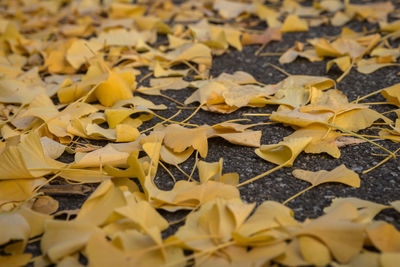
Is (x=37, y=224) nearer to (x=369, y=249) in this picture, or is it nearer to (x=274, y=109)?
(x=369, y=249)

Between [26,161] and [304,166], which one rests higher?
[26,161]

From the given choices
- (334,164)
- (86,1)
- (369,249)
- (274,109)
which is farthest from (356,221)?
(86,1)

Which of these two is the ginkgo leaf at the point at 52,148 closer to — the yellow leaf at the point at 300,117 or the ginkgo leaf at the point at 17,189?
the ginkgo leaf at the point at 17,189

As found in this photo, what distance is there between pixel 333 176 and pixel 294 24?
103cm

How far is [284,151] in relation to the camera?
2.94 ft

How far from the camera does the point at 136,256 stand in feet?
2.01

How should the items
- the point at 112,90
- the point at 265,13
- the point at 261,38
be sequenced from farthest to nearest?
the point at 265,13
the point at 261,38
the point at 112,90

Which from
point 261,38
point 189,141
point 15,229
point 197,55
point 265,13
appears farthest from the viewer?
point 265,13

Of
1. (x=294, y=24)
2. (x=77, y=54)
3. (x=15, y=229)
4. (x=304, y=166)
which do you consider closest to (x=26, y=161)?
(x=15, y=229)

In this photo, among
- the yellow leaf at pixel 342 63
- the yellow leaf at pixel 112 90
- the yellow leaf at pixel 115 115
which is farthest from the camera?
the yellow leaf at pixel 342 63

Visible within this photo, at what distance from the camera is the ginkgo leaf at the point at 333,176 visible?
2.66 feet

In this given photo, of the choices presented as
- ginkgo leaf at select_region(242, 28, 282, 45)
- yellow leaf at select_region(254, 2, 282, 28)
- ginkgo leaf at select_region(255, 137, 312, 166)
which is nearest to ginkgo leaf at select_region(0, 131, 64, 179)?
ginkgo leaf at select_region(255, 137, 312, 166)

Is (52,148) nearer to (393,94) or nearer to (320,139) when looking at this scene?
(320,139)

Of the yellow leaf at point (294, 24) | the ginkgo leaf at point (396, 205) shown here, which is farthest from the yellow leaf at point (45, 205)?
the yellow leaf at point (294, 24)
